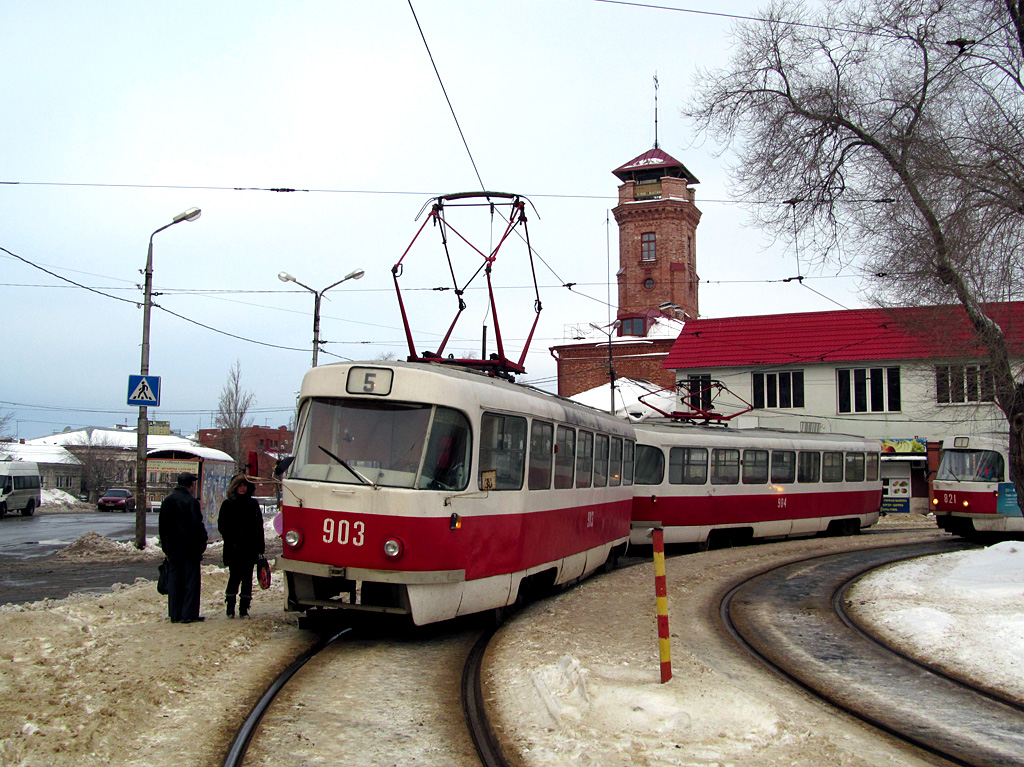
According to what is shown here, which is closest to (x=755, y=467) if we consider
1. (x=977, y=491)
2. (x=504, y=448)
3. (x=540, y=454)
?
(x=977, y=491)

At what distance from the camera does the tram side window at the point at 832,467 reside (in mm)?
23156

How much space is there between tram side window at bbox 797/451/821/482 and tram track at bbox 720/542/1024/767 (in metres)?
9.21

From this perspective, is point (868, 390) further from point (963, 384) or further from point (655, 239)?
point (655, 239)

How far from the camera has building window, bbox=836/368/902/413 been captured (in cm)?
3812

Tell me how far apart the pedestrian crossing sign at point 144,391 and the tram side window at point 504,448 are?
429 inches

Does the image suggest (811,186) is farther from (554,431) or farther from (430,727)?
(430,727)

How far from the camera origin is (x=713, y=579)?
46.8ft

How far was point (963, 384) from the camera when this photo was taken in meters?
17.7

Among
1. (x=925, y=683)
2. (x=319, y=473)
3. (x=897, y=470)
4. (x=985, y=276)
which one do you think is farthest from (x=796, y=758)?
(x=897, y=470)

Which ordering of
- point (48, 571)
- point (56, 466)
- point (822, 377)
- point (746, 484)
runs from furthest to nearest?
point (56, 466) < point (822, 377) < point (746, 484) < point (48, 571)

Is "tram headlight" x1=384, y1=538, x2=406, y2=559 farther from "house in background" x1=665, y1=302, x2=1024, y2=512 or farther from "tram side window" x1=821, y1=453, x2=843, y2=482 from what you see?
"house in background" x1=665, y1=302, x2=1024, y2=512

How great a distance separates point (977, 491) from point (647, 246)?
38.6 meters

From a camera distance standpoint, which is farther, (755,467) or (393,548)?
(755,467)

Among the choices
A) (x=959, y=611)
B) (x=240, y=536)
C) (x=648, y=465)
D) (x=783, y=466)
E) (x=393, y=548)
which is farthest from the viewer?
(x=783, y=466)
